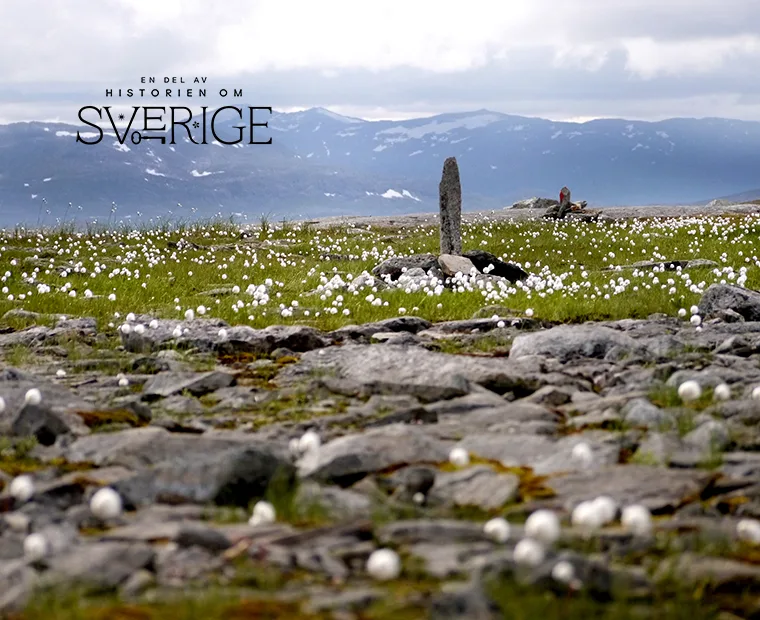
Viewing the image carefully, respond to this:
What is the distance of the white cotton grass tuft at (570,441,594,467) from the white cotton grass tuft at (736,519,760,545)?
1.32 m

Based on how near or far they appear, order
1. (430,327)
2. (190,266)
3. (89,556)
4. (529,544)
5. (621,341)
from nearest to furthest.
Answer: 1. (529,544)
2. (89,556)
3. (621,341)
4. (430,327)
5. (190,266)

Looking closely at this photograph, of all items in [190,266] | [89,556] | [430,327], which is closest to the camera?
[89,556]

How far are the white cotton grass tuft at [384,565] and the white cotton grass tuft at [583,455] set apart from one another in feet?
7.04

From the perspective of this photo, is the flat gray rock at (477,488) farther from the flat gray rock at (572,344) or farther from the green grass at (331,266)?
the green grass at (331,266)

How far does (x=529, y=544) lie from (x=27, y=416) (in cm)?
492

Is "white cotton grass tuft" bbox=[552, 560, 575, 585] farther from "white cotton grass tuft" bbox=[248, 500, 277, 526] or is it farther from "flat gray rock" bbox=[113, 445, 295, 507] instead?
"flat gray rock" bbox=[113, 445, 295, 507]

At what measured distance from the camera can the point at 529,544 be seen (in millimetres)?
4324

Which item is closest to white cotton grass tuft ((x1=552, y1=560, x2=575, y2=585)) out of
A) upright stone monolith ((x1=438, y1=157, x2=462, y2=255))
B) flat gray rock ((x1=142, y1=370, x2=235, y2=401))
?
flat gray rock ((x1=142, y1=370, x2=235, y2=401))

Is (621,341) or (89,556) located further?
(621,341)

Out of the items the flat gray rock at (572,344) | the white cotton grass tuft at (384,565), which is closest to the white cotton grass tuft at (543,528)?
the white cotton grass tuft at (384,565)

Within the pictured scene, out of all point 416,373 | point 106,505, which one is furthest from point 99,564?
point 416,373

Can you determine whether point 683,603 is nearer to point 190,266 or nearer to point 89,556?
point 89,556

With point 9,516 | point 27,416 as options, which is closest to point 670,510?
point 9,516

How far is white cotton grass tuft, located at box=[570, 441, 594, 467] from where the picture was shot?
6141 millimetres
